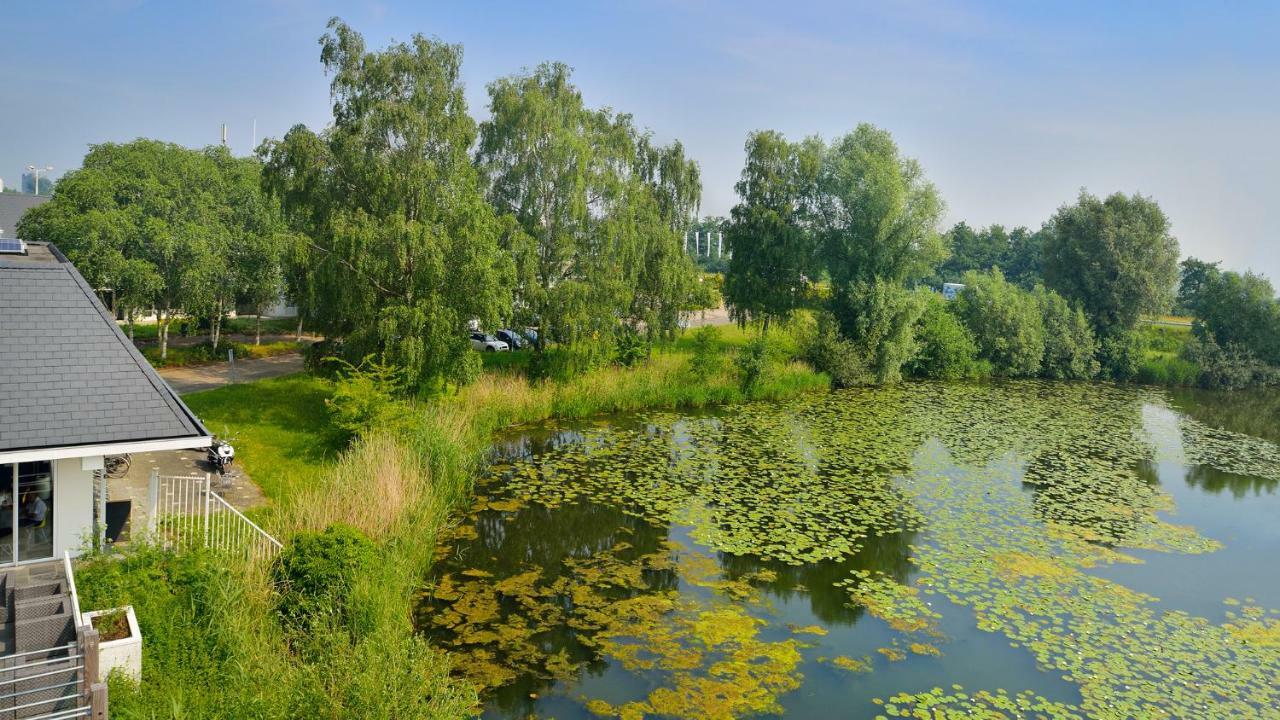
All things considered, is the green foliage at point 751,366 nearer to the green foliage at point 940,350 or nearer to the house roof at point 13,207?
the green foliage at point 940,350

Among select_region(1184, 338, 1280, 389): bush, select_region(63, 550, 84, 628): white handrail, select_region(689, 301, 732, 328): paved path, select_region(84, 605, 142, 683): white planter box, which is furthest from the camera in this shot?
select_region(689, 301, 732, 328): paved path

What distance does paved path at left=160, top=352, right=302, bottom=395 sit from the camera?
21969mm

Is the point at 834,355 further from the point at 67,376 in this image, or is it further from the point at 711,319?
the point at 67,376

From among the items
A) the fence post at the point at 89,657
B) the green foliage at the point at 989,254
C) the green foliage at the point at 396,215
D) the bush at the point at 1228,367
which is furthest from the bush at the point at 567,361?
the green foliage at the point at 989,254

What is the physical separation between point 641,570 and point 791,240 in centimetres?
2204

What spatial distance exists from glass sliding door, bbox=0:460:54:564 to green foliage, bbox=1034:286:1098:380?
1523 inches

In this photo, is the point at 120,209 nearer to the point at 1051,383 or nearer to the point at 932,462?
the point at 932,462

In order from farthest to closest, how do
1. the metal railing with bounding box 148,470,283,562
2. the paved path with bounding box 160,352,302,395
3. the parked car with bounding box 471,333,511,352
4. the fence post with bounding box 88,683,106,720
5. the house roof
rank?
the house roof < the parked car with bounding box 471,333,511,352 < the paved path with bounding box 160,352,302,395 < the metal railing with bounding box 148,470,283,562 < the fence post with bounding box 88,683,106,720

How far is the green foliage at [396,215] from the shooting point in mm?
17781

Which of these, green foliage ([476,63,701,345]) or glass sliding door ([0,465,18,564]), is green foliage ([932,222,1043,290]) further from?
glass sliding door ([0,465,18,564])

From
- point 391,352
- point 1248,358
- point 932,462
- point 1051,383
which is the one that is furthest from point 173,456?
point 1248,358

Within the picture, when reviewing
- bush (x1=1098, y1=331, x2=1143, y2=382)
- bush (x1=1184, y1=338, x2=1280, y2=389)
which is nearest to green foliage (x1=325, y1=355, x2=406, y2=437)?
bush (x1=1098, y1=331, x2=1143, y2=382)

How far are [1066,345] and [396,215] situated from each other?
3262cm

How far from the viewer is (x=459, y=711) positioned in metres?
7.65
